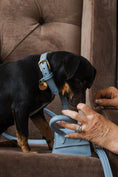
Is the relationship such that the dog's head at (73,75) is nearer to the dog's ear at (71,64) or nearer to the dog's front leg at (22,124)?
the dog's ear at (71,64)

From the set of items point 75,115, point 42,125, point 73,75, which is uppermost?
point 73,75

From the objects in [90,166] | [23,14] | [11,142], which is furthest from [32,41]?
[90,166]

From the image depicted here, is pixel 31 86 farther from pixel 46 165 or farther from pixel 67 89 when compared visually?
pixel 46 165

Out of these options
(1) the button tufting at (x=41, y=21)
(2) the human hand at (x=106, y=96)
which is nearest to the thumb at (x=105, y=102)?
(2) the human hand at (x=106, y=96)

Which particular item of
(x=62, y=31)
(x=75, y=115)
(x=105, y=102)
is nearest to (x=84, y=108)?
(x=75, y=115)

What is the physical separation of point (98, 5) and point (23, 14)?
1.35 feet

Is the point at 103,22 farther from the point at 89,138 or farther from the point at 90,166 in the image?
the point at 90,166

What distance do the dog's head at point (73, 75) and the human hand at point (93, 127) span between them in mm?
59

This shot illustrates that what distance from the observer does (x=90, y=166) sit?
28.5 inches

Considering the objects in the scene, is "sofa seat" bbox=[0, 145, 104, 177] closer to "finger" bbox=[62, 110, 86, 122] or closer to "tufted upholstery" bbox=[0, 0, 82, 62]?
"finger" bbox=[62, 110, 86, 122]

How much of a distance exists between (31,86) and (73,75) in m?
0.15

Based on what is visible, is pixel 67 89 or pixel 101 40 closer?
pixel 67 89

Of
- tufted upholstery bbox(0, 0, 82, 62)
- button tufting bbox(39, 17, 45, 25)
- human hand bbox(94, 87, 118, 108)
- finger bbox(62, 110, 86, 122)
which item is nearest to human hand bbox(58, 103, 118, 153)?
finger bbox(62, 110, 86, 122)

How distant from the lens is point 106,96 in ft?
3.65
